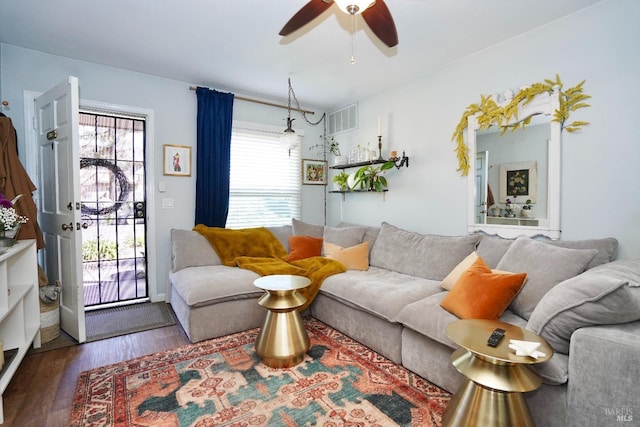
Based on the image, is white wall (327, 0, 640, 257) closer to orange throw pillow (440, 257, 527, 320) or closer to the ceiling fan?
orange throw pillow (440, 257, 527, 320)

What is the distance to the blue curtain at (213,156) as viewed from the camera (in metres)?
3.71

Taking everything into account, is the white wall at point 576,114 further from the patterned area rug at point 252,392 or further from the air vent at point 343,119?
the patterned area rug at point 252,392

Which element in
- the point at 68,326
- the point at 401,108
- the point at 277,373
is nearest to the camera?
the point at 277,373

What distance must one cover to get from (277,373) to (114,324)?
1863 millimetres

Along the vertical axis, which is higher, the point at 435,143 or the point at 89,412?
the point at 435,143

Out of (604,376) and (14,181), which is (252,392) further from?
(14,181)

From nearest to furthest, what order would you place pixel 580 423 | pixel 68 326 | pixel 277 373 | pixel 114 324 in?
pixel 580 423 < pixel 277 373 < pixel 68 326 < pixel 114 324

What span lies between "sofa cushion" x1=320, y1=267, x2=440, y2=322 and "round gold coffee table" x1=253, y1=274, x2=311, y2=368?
52 centimetres

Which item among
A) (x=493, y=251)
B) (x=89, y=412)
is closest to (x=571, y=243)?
(x=493, y=251)

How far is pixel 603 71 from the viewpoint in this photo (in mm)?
2197

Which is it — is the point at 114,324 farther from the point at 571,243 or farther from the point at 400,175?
the point at 571,243

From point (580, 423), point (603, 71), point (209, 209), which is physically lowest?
point (580, 423)

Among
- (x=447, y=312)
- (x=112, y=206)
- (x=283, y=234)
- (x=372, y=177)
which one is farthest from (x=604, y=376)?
(x=112, y=206)

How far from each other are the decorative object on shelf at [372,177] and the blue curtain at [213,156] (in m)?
1.64
